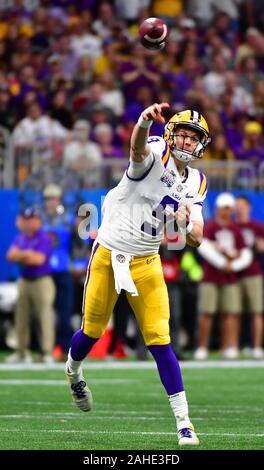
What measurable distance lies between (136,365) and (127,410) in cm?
494

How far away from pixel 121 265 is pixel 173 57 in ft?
41.1

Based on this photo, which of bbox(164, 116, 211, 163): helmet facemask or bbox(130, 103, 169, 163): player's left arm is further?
bbox(164, 116, 211, 163): helmet facemask

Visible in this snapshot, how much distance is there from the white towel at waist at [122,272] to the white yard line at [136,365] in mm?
5976

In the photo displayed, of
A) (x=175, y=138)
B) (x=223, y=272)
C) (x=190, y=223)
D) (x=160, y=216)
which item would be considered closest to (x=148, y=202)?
(x=160, y=216)

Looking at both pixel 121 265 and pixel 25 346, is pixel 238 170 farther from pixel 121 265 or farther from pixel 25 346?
pixel 121 265

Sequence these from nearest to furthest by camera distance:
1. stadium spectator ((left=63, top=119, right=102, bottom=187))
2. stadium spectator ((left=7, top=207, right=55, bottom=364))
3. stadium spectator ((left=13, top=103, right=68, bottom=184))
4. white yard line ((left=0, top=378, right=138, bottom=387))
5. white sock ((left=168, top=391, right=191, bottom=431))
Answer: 1. white sock ((left=168, top=391, right=191, bottom=431))
2. white yard line ((left=0, top=378, right=138, bottom=387))
3. stadium spectator ((left=7, top=207, right=55, bottom=364))
4. stadium spectator ((left=13, top=103, right=68, bottom=184))
5. stadium spectator ((left=63, top=119, right=102, bottom=187))

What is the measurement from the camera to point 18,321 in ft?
49.1

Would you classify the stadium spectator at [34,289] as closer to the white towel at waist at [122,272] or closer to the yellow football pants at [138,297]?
the yellow football pants at [138,297]

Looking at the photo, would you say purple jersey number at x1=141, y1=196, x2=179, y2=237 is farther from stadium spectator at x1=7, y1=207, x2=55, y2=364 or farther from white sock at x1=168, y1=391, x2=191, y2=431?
stadium spectator at x1=7, y1=207, x2=55, y2=364

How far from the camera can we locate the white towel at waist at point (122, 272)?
776cm

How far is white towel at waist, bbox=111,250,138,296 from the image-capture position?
776cm

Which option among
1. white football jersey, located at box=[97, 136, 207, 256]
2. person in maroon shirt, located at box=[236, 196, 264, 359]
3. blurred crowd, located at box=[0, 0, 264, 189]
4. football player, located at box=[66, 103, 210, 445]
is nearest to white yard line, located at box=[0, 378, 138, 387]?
football player, located at box=[66, 103, 210, 445]

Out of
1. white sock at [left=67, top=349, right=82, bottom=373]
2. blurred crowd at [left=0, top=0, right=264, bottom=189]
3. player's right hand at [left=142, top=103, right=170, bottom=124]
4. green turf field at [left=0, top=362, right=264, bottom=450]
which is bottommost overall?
green turf field at [left=0, top=362, right=264, bottom=450]

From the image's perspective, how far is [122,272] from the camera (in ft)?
25.7
